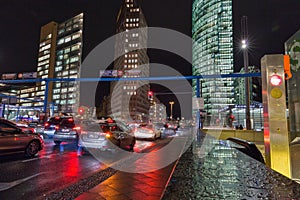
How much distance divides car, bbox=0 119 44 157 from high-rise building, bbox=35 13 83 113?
99.3m

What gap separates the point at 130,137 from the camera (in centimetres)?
1049

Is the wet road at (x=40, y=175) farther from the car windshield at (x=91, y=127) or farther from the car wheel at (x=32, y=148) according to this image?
the car windshield at (x=91, y=127)

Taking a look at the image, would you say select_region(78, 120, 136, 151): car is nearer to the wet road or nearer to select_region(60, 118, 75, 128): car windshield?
the wet road

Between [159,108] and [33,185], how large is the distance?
176 meters

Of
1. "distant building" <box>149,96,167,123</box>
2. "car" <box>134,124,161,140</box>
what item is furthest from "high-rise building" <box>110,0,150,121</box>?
"car" <box>134,124,161,140</box>

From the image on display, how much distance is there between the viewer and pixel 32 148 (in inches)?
327

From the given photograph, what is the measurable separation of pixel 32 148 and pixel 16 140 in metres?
0.85

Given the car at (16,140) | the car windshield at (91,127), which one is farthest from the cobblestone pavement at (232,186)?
the car at (16,140)

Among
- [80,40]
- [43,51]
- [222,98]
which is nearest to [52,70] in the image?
[43,51]

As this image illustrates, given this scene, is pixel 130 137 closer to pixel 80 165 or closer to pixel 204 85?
pixel 80 165

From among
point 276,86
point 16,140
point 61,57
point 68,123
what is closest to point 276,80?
point 276,86

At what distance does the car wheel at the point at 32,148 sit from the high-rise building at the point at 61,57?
99.2 metres

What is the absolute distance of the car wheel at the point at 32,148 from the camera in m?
8.09

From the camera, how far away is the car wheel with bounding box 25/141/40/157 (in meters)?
8.09
